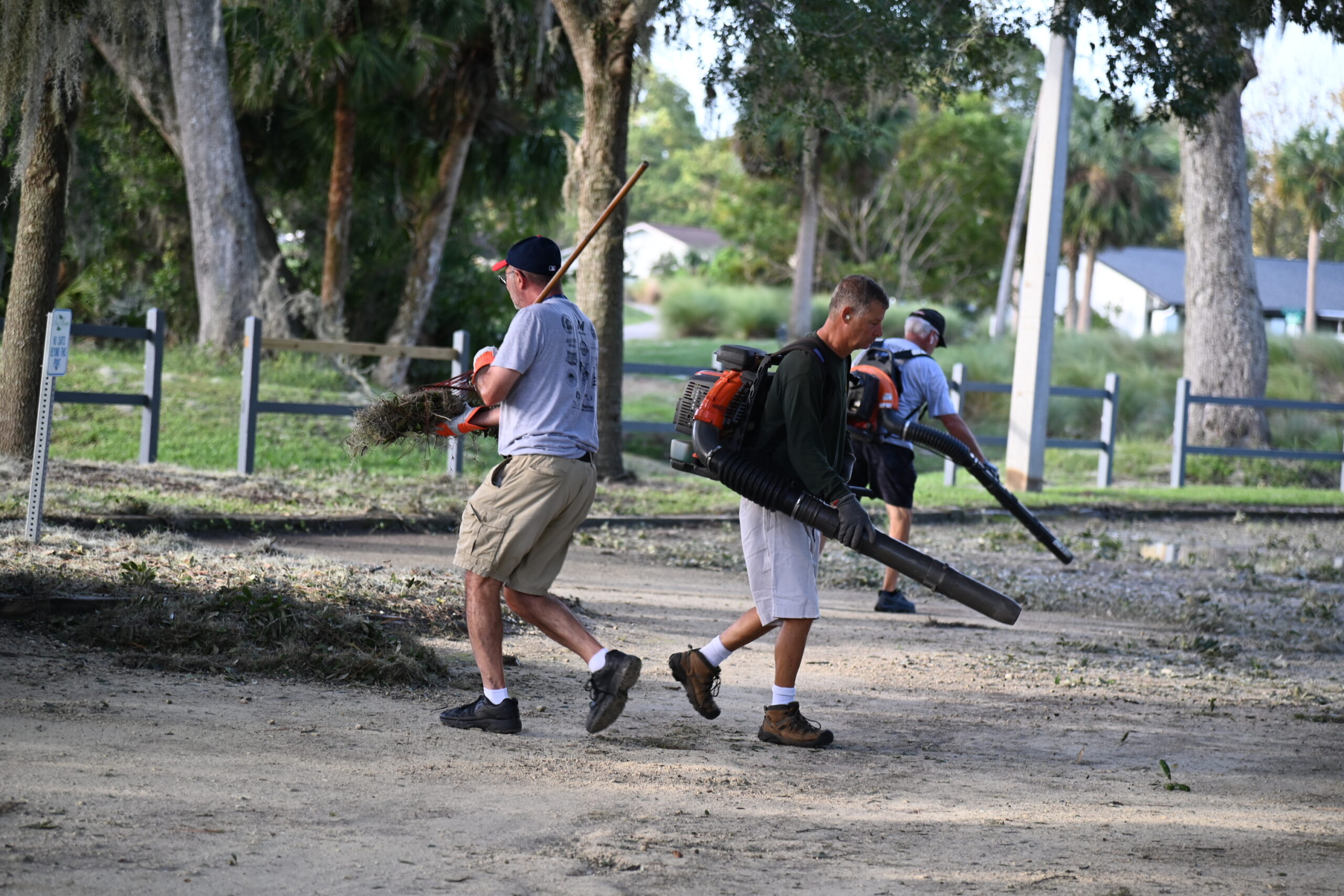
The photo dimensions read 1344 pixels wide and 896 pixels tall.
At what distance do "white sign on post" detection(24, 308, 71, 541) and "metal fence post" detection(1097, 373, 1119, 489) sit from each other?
14298mm

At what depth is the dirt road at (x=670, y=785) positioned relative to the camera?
3988mm

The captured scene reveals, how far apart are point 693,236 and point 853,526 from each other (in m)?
77.6

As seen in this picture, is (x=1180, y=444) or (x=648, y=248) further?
(x=648, y=248)

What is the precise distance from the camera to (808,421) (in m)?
5.45

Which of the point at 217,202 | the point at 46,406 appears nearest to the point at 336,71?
the point at 217,202

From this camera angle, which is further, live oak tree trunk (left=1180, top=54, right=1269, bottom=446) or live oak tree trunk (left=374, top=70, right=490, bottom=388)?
live oak tree trunk (left=1180, top=54, right=1269, bottom=446)

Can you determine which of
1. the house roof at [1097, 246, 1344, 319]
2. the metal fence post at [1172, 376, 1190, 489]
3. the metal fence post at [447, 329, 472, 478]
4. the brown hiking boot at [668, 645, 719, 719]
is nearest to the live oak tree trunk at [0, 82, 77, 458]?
the metal fence post at [447, 329, 472, 478]

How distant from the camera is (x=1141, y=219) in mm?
50156

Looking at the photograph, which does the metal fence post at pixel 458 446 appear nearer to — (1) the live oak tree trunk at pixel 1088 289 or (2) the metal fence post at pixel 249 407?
(2) the metal fence post at pixel 249 407

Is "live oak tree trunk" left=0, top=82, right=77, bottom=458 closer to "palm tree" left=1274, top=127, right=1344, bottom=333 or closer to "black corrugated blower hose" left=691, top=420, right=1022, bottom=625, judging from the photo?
"black corrugated blower hose" left=691, top=420, right=1022, bottom=625

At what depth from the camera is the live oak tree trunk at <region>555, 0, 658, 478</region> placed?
1435 cm

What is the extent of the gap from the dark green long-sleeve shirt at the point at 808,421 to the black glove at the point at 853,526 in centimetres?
5

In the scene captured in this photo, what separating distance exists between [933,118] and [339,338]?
32.9 meters

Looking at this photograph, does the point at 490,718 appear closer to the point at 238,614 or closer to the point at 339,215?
the point at 238,614
